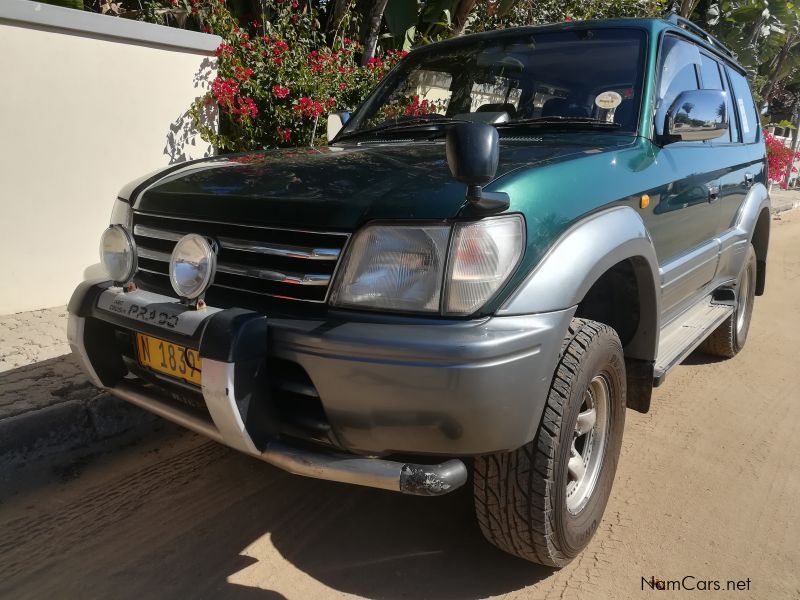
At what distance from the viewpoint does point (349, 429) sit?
1.82 m

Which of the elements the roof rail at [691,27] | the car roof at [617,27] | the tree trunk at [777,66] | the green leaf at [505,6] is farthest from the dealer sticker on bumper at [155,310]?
the tree trunk at [777,66]

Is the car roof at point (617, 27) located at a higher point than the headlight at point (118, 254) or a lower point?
higher

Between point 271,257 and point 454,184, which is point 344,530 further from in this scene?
point 454,184

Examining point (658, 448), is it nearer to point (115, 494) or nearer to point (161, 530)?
point (161, 530)

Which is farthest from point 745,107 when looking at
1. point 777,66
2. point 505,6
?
point 777,66

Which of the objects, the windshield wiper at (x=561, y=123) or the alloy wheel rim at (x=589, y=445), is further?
the windshield wiper at (x=561, y=123)

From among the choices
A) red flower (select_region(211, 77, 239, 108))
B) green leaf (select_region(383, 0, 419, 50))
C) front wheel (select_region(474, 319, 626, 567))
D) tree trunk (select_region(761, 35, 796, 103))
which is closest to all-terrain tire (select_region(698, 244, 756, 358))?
front wheel (select_region(474, 319, 626, 567))

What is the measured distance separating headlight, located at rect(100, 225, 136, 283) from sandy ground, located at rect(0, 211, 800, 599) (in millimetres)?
936

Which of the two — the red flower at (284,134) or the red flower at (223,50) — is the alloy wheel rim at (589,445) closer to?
the red flower at (284,134)

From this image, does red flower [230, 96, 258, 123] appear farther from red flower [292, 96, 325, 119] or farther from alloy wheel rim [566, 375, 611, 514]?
alloy wheel rim [566, 375, 611, 514]

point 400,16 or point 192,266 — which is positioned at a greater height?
point 400,16

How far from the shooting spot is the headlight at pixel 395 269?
1.78m

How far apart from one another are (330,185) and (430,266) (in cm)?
46

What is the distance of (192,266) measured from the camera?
205 centimetres
